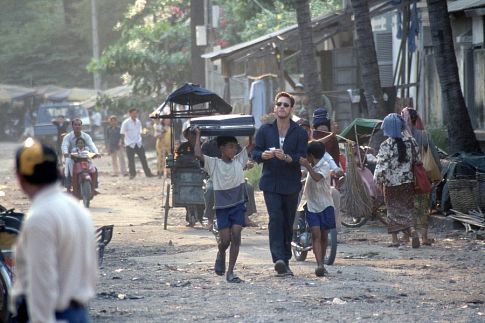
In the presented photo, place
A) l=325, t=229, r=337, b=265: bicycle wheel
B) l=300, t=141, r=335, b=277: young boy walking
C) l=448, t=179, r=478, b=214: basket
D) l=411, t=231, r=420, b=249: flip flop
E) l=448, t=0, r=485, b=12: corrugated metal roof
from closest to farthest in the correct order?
l=300, t=141, r=335, b=277: young boy walking, l=325, t=229, r=337, b=265: bicycle wheel, l=411, t=231, r=420, b=249: flip flop, l=448, t=179, r=478, b=214: basket, l=448, t=0, r=485, b=12: corrugated metal roof

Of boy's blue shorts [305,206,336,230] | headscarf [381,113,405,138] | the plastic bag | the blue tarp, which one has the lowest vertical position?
boy's blue shorts [305,206,336,230]

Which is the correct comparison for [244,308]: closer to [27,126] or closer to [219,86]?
[219,86]

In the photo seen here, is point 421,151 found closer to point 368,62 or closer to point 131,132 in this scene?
point 368,62

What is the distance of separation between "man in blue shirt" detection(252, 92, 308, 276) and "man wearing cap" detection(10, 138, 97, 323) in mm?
6518

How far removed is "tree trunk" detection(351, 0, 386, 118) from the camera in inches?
785

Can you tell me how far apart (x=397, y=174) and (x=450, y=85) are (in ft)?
11.6

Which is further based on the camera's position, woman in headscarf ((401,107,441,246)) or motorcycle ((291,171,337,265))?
woman in headscarf ((401,107,441,246))

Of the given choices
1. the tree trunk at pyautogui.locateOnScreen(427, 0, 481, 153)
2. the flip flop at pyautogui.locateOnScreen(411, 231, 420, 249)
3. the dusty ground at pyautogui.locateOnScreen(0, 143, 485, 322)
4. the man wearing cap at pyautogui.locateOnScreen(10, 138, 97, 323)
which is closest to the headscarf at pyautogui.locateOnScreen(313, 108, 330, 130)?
the dusty ground at pyautogui.locateOnScreen(0, 143, 485, 322)

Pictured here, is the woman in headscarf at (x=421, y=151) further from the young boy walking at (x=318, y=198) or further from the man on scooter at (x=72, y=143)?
the man on scooter at (x=72, y=143)

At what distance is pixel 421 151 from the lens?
50.9 ft

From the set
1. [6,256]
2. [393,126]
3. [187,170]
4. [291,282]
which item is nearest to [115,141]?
[187,170]

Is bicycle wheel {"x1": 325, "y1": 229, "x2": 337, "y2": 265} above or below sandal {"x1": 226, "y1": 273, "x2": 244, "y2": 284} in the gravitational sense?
above

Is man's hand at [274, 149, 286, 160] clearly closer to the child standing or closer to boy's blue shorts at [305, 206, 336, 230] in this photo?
boy's blue shorts at [305, 206, 336, 230]

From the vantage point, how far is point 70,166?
70.6 ft
